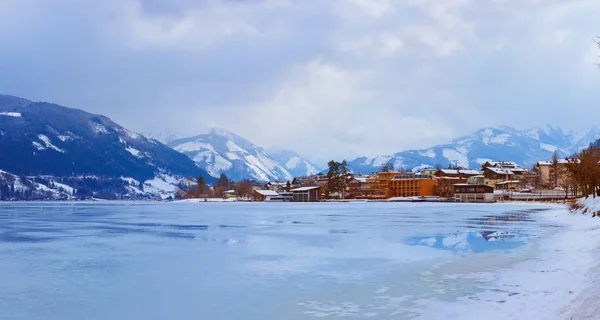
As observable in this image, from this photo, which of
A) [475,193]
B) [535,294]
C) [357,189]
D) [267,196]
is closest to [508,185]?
[475,193]

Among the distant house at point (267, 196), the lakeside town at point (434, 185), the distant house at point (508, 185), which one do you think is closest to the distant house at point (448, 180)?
the lakeside town at point (434, 185)

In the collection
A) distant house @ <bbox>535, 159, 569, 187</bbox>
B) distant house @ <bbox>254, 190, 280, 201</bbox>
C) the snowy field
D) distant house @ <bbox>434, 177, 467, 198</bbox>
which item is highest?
distant house @ <bbox>535, 159, 569, 187</bbox>

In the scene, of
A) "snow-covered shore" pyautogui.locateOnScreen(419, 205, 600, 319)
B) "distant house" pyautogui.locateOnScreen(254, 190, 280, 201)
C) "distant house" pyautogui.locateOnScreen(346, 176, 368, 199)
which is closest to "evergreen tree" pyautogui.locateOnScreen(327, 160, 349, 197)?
"distant house" pyautogui.locateOnScreen(346, 176, 368, 199)

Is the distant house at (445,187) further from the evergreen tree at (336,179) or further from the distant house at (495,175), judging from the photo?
the evergreen tree at (336,179)

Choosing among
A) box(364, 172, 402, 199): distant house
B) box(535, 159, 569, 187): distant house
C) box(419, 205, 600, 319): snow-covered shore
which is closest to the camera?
box(419, 205, 600, 319): snow-covered shore

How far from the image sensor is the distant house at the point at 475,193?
13938cm

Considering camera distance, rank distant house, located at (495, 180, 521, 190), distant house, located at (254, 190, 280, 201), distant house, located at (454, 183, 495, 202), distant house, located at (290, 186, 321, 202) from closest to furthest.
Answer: distant house, located at (454, 183, 495, 202), distant house, located at (495, 180, 521, 190), distant house, located at (290, 186, 321, 202), distant house, located at (254, 190, 280, 201)

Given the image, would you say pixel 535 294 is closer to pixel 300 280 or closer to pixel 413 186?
pixel 300 280

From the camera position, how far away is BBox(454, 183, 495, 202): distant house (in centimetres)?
13938

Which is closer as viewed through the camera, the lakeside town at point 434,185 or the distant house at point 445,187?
the lakeside town at point 434,185

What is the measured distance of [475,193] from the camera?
5586 inches

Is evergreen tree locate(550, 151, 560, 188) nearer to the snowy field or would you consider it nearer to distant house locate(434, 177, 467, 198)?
distant house locate(434, 177, 467, 198)

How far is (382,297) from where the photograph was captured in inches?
501

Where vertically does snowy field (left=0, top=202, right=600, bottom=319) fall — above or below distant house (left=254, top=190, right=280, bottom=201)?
below
